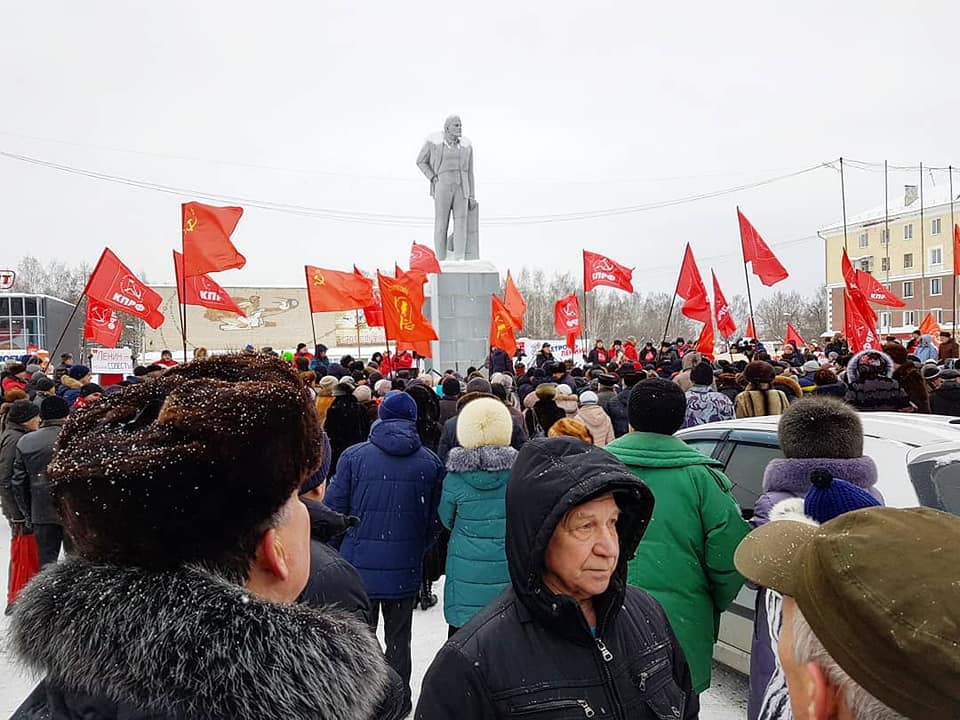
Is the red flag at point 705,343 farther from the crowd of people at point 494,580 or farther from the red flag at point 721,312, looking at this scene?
the crowd of people at point 494,580

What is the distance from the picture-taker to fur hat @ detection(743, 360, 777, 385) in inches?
278

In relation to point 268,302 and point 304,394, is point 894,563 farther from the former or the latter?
point 268,302

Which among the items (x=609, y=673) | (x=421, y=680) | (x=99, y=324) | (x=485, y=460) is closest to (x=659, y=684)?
(x=609, y=673)

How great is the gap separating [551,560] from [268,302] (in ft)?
185

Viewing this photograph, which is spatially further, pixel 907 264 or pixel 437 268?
pixel 907 264

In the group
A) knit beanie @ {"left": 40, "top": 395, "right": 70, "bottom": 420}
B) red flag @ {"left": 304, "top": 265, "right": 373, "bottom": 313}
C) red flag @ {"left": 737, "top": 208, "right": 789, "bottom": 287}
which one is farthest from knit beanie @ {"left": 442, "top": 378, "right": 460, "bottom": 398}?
red flag @ {"left": 737, "top": 208, "right": 789, "bottom": 287}

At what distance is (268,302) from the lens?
183 feet

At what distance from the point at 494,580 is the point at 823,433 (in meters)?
1.82

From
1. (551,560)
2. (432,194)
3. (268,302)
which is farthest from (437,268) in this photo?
(268,302)

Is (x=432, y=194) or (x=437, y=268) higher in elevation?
(x=432, y=194)

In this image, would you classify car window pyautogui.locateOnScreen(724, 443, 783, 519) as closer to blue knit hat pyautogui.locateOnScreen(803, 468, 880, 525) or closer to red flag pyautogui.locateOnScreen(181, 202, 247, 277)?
blue knit hat pyautogui.locateOnScreen(803, 468, 880, 525)

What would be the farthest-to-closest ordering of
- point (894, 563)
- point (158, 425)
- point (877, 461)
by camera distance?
point (877, 461) < point (158, 425) < point (894, 563)

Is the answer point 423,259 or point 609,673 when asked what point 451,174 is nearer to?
point 423,259

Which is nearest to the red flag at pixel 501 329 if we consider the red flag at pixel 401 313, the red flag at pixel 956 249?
the red flag at pixel 401 313
